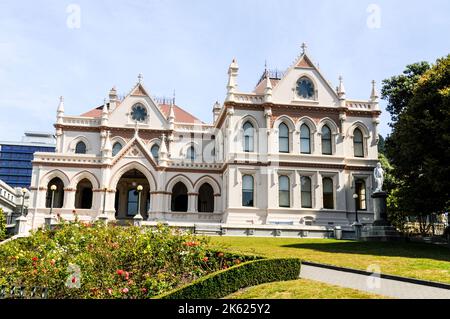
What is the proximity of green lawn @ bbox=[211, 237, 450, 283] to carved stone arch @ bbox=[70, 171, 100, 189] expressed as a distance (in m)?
16.9

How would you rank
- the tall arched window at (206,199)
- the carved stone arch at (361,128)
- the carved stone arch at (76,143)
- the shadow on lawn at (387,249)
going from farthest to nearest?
1. the carved stone arch at (76,143)
2. the tall arched window at (206,199)
3. the carved stone arch at (361,128)
4. the shadow on lawn at (387,249)

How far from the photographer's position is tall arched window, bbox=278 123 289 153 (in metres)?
36.6

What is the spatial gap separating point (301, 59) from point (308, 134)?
21.8ft

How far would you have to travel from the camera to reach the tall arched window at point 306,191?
1413 inches

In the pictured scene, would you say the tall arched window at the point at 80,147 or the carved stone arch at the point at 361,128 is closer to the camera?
the carved stone arch at the point at 361,128

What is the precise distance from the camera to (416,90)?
2762cm

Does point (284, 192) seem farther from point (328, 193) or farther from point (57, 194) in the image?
point (57, 194)

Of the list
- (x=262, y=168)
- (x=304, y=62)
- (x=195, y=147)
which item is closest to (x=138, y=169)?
(x=195, y=147)

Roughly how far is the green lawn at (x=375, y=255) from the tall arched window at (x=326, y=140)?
1339cm

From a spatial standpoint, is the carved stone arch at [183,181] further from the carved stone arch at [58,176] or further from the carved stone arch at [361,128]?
the carved stone arch at [361,128]

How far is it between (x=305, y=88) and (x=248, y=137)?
22.1 feet

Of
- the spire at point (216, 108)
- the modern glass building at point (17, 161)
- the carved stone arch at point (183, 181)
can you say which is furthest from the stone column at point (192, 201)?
the modern glass building at point (17, 161)
